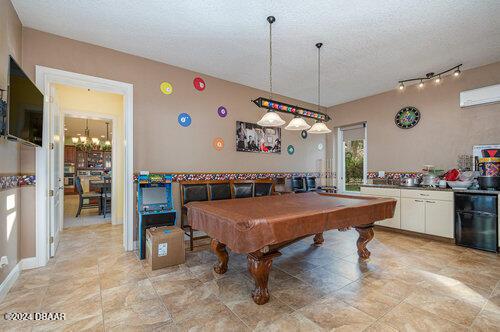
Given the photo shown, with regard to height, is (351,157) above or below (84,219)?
above

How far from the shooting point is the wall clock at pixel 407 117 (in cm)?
462

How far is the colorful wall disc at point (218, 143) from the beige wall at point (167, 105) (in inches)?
3.0

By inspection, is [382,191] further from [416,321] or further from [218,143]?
[218,143]

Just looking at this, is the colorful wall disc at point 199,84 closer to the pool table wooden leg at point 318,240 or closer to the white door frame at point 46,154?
the white door frame at point 46,154

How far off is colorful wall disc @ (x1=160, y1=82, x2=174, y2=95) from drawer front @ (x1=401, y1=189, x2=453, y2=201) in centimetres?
456

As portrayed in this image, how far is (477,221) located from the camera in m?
3.38

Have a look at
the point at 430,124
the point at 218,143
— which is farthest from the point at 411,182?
the point at 218,143

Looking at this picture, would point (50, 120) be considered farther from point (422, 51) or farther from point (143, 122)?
point (422, 51)

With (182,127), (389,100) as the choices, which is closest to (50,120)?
(182,127)

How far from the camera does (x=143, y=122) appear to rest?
11.7ft

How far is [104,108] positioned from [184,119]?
207 cm

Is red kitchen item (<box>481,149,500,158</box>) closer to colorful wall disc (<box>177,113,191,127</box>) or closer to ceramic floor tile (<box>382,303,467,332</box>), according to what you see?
ceramic floor tile (<box>382,303,467,332</box>)

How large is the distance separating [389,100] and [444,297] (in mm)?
4167

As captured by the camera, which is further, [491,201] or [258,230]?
[491,201]
